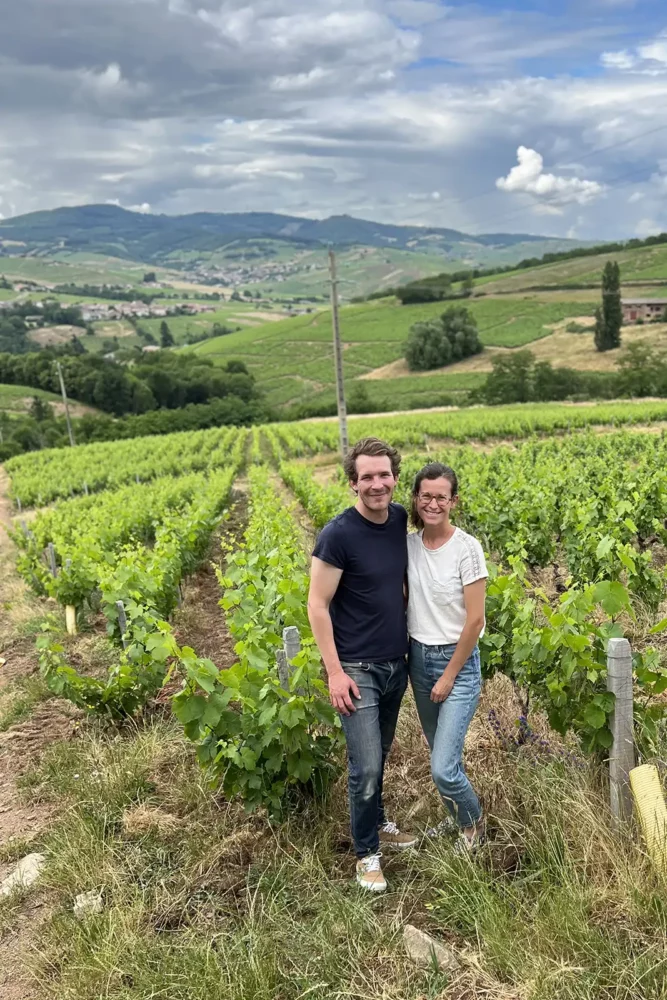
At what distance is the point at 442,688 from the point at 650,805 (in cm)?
101

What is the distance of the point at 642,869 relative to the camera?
285cm

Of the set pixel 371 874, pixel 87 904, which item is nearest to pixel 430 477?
pixel 371 874

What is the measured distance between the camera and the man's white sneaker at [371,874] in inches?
123

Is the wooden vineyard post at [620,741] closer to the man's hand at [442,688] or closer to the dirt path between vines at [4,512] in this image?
the man's hand at [442,688]

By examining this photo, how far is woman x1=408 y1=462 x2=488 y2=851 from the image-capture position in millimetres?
3045

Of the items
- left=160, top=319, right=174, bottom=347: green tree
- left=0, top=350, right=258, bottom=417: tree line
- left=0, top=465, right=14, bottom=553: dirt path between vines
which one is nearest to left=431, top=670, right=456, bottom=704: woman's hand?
left=0, top=465, right=14, bottom=553: dirt path between vines

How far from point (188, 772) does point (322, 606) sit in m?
2.09

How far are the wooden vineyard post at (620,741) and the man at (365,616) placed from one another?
96cm

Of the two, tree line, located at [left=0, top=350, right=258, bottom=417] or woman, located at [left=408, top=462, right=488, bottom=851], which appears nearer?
woman, located at [left=408, top=462, right=488, bottom=851]

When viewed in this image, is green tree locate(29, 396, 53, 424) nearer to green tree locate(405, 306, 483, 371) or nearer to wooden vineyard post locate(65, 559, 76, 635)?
green tree locate(405, 306, 483, 371)

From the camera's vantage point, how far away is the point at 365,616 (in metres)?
3.12

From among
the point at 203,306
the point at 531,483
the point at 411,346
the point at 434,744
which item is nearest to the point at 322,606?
the point at 434,744

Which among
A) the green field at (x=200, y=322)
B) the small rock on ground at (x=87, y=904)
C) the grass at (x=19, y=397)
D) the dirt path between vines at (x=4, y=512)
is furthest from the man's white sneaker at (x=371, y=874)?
the green field at (x=200, y=322)

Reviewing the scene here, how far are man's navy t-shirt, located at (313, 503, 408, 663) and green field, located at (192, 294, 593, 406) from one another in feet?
178
